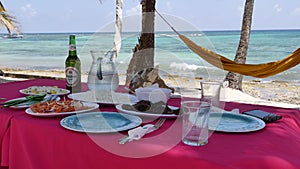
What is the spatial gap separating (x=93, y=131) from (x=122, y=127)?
0.28ft

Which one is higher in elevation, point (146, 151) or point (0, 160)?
point (146, 151)

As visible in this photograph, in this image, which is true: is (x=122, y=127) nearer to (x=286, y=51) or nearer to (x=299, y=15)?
(x=286, y=51)

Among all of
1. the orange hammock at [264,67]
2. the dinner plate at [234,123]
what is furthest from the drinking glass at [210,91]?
the orange hammock at [264,67]

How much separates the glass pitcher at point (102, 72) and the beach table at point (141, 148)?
0.28m

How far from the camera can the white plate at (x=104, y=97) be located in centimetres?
120

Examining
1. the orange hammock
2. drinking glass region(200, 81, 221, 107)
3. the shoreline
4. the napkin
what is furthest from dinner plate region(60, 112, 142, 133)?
the shoreline

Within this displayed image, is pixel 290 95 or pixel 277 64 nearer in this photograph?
pixel 277 64

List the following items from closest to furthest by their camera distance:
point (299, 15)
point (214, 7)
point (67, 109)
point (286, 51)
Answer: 1. point (67, 109)
2. point (286, 51)
3. point (214, 7)
4. point (299, 15)

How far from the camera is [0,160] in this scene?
1.07 m

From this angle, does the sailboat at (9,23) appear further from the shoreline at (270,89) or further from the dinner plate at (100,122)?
the dinner plate at (100,122)

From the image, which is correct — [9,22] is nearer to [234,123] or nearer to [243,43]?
[243,43]

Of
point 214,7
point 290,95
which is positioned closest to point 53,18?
point 214,7

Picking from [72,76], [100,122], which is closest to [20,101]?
[72,76]

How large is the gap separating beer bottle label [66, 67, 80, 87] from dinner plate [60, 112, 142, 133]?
356mm
